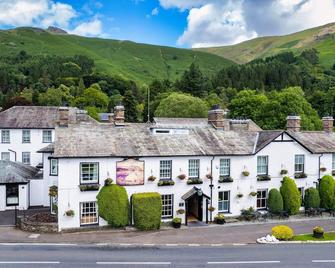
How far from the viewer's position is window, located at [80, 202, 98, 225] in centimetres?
3031

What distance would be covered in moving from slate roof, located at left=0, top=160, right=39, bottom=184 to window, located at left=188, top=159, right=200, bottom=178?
16345mm

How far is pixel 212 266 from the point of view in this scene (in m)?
21.5

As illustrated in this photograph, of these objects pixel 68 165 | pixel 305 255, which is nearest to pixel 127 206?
pixel 68 165

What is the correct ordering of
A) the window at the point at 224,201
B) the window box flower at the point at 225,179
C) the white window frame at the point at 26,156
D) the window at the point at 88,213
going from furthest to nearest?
1. the white window frame at the point at 26,156
2. the window at the point at 224,201
3. the window box flower at the point at 225,179
4. the window at the point at 88,213

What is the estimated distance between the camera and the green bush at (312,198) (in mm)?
36950

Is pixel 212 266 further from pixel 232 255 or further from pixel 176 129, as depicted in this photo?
pixel 176 129

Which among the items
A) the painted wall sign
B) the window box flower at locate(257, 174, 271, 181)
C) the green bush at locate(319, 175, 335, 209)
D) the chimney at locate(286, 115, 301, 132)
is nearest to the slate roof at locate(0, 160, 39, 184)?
the painted wall sign

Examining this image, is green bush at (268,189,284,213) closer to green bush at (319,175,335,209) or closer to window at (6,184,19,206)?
green bush at (319,175,335,209)

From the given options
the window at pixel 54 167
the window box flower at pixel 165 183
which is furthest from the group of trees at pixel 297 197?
the window at pixel 54 167

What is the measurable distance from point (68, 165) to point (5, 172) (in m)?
11.7

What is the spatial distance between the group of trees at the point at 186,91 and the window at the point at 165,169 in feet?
151

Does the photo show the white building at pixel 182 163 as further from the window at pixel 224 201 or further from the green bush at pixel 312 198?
the green bush at pixel 312 198

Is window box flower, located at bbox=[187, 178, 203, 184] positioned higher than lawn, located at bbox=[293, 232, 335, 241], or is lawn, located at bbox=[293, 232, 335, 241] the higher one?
window box flower, located at bbox=[187, 178, 203, 184]

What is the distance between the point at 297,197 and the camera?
3612cm
